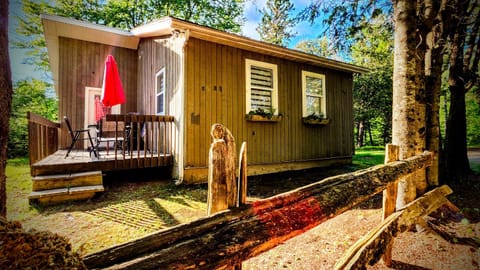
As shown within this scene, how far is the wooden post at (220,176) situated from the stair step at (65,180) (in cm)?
408

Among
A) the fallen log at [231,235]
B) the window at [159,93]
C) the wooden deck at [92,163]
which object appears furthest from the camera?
the window at [159,93]

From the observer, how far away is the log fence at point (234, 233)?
2.72ft

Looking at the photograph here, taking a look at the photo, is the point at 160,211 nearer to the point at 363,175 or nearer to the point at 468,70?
the point at 363,175

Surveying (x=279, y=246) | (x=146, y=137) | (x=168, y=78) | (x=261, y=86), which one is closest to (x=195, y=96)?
(x=168, y=78)

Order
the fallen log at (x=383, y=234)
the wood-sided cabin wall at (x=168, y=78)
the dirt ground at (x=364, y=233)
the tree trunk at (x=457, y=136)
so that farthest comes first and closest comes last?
the tree trunk at (x=457, y=136), the wood-sided cabin wall at (x=168, y=78), the dirt ground at (x=364, y=233), the fallen log at (x=383, y=234)

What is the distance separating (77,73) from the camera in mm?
7344

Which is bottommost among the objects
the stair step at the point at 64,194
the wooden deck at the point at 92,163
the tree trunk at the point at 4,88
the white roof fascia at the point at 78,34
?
the stair step at the point at 64,194

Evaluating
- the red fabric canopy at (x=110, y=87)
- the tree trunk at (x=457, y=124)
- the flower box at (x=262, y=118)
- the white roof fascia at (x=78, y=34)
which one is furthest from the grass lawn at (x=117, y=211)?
the white roof fascia at (x=78, y=34)

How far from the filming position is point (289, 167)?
6781 millimetres

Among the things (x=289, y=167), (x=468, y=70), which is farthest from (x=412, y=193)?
(x=468, y=70)

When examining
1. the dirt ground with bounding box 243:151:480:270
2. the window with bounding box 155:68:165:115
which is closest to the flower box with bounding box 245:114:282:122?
the window with bounding box 155:68:165:115

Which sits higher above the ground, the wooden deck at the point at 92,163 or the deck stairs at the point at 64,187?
the wooden deck at the point at 92,163

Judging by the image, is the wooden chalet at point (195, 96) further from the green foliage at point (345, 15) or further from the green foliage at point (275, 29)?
the green foliage at point (275, 29)

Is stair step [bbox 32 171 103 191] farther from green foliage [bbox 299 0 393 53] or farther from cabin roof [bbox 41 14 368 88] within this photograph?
green foliage [bbox 299 0 393 53]
